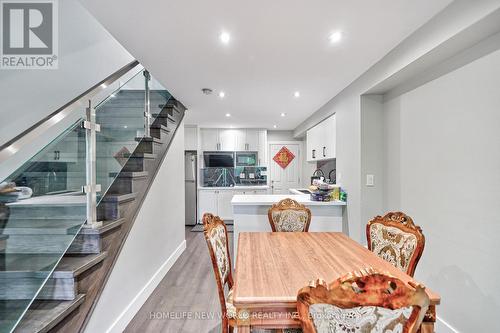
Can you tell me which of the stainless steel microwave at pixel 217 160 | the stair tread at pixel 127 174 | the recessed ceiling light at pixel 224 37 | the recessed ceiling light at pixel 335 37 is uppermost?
the recessed ceiling light at pixel 335 37

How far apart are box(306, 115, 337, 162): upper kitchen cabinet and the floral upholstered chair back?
4.74 ft

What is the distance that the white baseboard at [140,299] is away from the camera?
1.86 meters

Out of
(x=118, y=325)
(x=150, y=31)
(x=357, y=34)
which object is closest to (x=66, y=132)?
(x=150, y=31)

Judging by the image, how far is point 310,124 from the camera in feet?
15.4

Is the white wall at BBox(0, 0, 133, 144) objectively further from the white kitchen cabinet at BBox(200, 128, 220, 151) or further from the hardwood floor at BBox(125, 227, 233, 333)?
the white kitchen cabinet at BBox(200, 128, 220, 151)

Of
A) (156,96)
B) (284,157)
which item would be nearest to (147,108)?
(156,96)

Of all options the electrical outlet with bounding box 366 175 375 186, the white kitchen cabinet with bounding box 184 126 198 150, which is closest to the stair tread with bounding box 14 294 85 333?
the electrical outlet with bounding box 366 175 375 186

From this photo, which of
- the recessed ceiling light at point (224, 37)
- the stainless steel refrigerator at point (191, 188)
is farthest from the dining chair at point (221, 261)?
the stainless steel refrigerator at point (191, 188)

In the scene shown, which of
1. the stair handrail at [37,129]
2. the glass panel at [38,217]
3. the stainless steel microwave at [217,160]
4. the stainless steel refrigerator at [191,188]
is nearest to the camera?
the stair handrail at [37,129]

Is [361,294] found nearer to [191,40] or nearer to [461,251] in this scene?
[461,251]

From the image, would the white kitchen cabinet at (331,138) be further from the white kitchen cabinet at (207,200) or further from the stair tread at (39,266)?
the stair tread at (39,266)

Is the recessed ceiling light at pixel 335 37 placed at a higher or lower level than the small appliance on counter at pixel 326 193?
higher

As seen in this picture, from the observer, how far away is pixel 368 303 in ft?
2.41

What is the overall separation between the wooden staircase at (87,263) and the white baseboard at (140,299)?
1.47 feet
